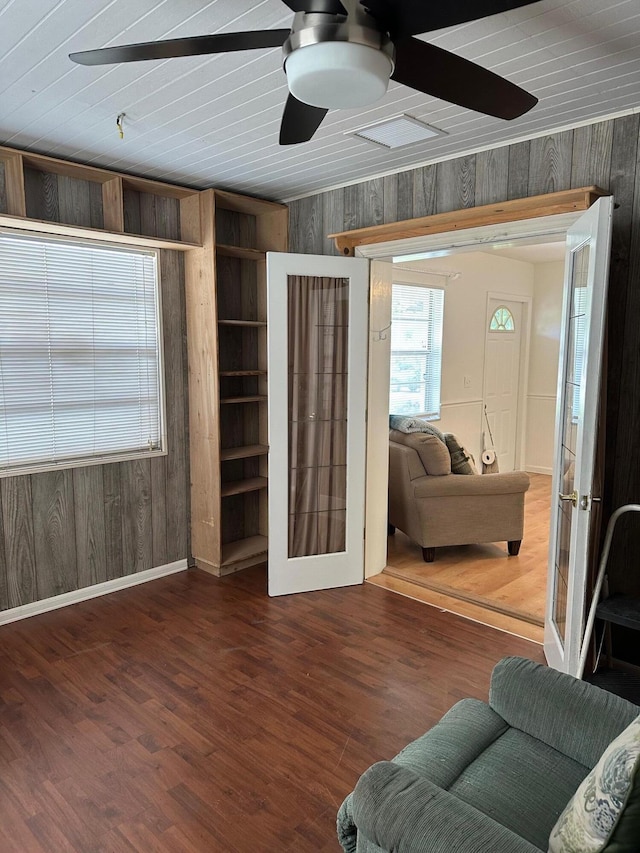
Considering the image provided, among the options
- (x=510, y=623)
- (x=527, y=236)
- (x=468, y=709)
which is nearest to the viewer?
(x=468, y=709)

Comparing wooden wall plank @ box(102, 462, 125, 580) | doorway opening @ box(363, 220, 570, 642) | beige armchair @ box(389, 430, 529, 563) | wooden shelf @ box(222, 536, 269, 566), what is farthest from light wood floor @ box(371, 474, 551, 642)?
wooden wall plank @ box(102, 462, 125, 580)

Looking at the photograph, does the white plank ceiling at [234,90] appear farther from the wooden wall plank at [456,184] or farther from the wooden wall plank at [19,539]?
the wooden wall plank at [19,539]

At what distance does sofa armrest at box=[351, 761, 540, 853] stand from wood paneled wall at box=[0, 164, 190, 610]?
275cm

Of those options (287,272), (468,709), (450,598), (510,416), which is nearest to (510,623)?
Answer: (450,598)

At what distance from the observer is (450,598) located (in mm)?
3744

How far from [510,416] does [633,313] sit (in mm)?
4834

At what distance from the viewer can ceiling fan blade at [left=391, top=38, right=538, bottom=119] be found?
58.6 inches

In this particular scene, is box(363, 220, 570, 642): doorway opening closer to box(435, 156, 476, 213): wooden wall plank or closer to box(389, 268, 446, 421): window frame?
box(389, 268, 446, 421): window frame

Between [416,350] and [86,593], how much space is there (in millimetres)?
3760

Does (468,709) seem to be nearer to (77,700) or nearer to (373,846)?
(373,846)

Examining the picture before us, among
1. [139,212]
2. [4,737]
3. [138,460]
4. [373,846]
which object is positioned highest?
[139,212]

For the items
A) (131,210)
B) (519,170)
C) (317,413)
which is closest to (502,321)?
(317,413)

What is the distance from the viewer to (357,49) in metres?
1.31

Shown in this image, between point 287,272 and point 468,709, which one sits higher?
point 287,272
